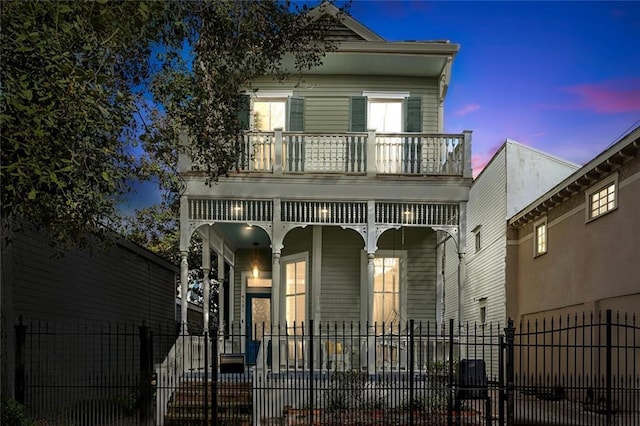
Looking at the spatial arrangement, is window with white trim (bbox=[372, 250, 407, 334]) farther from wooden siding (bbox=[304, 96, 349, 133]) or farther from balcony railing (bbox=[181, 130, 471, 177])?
wooden siding (bbox=[304, 96, 349, 133])

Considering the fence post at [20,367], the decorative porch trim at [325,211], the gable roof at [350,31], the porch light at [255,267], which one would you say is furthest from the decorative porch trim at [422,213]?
the fence post at [20,367]

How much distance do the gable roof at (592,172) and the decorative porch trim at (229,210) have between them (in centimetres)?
724

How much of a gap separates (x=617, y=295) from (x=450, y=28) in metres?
8.14

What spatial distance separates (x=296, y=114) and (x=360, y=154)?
85.5 inches

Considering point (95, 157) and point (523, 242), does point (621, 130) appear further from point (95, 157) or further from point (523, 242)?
point (95, 157)

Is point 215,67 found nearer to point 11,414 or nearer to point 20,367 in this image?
point 20,367

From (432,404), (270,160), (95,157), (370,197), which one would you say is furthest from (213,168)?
(432,404)

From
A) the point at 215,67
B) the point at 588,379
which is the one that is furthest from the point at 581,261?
the point at 215,67

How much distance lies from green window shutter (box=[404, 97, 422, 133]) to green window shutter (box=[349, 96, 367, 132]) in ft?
3.34

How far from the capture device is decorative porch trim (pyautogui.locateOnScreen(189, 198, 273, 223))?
44.2ft

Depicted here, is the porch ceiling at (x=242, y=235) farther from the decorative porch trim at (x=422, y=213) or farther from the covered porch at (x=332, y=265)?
the decorative porch trim at (x=422, y=213)

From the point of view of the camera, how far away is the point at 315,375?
41.5 feet

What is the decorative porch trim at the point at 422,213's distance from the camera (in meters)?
13.5

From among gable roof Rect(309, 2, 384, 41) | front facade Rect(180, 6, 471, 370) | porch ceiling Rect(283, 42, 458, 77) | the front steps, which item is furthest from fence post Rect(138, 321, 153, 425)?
gable roof Rect(309, 2, 384, 41)
